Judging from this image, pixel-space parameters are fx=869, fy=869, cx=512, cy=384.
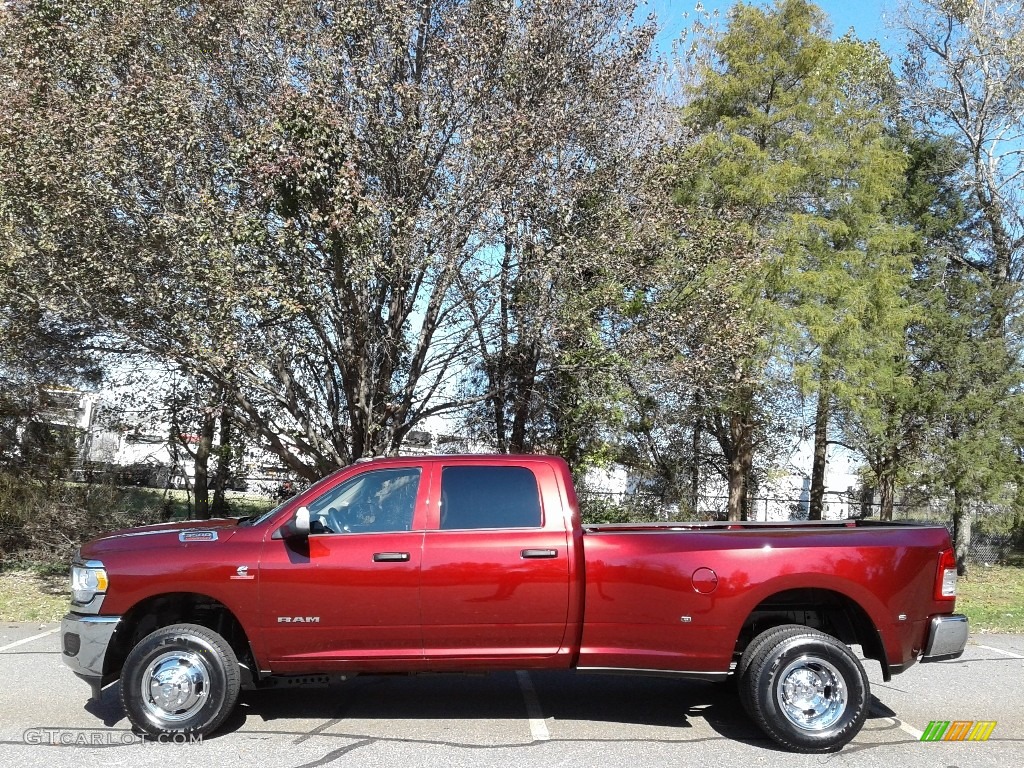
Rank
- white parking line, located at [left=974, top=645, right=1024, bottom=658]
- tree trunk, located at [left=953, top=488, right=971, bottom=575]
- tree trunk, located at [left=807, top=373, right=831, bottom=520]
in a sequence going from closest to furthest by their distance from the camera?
1. white parking line, located at [left=974, top=645, right=1024, bottom=658]
2. tree trunk, located at [left=807, top=373, right=831, bottom=520]
3. tree trunk, located at [left=953, top=488, right=971, bottom=575]

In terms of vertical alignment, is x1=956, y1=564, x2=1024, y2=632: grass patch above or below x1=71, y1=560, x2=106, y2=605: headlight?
below

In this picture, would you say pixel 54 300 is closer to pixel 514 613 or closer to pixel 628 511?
pixel 514 613

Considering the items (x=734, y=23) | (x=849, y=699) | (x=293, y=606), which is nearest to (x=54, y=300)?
(x=293, y=606)

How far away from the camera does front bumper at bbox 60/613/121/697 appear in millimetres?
5531

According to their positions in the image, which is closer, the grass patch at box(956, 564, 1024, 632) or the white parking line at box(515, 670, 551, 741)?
the white parking line at box(515, 670, 551, 741)

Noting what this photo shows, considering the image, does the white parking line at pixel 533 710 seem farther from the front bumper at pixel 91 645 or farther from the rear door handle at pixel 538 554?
the front bumper at pixel 91 645

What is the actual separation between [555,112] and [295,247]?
364cm

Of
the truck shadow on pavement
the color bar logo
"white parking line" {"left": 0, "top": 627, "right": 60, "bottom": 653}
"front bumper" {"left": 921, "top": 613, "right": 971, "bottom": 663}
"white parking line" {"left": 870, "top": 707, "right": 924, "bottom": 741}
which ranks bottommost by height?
"white parking line" {"left": 0, "top": 627, "right": 60, "bottom": 653}

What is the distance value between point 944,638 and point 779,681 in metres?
1.15

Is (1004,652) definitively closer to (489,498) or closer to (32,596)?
(489,498)

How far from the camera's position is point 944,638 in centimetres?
568

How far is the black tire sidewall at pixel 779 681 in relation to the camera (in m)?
5.50

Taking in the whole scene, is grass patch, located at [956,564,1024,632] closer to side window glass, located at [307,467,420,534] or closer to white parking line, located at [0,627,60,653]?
side window glass, located at [307,467,420,534]

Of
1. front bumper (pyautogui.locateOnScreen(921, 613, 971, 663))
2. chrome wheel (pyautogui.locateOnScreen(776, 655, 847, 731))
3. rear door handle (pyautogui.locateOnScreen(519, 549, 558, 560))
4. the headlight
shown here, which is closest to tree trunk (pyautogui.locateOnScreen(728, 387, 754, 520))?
front bumper (pyautogui.locateOnScreen(921, 613, 971, 663))
